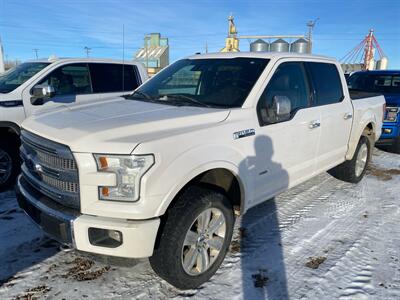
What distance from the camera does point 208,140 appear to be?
9.31 ft

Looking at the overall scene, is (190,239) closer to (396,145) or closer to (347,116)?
(347,116)

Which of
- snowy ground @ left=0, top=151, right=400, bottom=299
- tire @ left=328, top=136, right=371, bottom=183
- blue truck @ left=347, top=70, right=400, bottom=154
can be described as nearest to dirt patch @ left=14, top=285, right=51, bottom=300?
snowy ground @ left=0, top=151, right=400, bottom=299

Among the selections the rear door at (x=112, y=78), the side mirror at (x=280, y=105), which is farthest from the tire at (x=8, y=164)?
the side mirror at (x=280, y=105)

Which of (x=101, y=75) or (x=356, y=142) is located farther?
(x=101, y=75)

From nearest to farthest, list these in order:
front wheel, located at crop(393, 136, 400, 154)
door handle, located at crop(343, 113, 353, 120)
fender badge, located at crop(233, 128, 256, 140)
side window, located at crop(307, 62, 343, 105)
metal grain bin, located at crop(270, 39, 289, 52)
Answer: fender badge, located at crop(233, 128, 256, 140)
side window, located at crop(307, 62, 343, 105)
door handle, located at crop(343, 113, 353, 120)
front wheel, located at crop(393, 136, 400, 154)
metal grain bin, located at crop(270, 39, 289, 52)

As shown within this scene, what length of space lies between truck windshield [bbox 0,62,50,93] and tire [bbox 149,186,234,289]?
3.94m

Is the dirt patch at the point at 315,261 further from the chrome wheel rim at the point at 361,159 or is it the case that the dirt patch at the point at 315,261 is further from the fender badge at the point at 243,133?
the chrome wheel rim at the point at 361,159

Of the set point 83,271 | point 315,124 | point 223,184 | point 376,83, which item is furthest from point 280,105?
point 376,83

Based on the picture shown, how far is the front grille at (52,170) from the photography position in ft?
8.25

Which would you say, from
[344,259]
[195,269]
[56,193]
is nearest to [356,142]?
[344,259]

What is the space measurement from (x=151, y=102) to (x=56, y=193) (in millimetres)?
1396

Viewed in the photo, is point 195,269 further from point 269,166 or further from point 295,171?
point 295,171

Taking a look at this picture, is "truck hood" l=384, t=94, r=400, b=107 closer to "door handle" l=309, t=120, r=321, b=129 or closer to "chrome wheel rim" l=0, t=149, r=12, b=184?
"door handle" l=309, t=120, r=321, b=129

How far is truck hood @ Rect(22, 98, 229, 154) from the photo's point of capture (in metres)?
2.45
